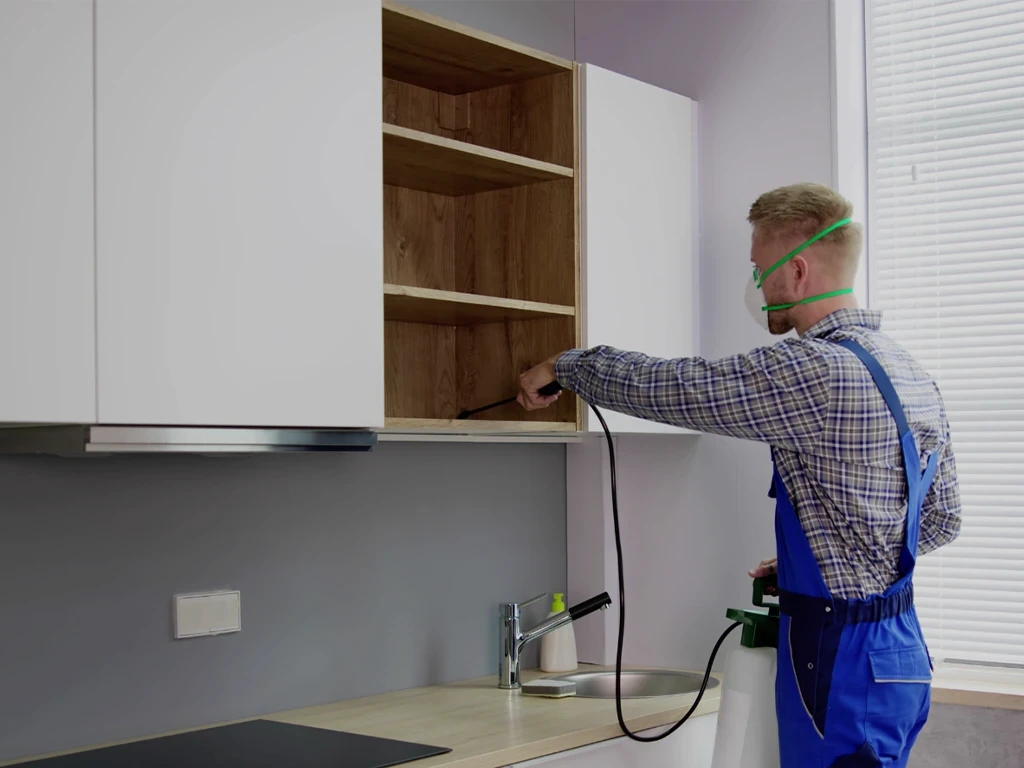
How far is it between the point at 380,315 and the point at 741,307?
3.58ft

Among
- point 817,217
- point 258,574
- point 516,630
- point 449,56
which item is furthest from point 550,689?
point 449,56

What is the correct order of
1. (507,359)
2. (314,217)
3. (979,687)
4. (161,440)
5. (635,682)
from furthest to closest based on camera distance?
1. (635,682)
2. (507,359)
3. (979,687)
4. (314,217)
5. (161,440)

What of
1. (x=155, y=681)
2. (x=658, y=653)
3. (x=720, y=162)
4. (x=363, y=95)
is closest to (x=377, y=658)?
(x=155, y=681)

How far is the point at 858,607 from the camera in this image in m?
1.91

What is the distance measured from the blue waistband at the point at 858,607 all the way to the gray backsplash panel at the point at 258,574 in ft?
3.40

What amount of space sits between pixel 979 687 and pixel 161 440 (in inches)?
70.7

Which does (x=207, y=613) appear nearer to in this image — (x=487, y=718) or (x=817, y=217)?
(x=487, y=718)

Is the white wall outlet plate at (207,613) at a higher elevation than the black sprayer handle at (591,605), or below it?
higher

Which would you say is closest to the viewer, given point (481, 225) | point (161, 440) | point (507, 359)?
point (161, 440)

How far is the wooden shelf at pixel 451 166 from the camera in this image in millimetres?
2266

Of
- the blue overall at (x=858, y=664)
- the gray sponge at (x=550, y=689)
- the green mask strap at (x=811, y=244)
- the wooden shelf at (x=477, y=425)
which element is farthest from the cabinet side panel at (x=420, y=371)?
the blue overall at (x=858, y=664)

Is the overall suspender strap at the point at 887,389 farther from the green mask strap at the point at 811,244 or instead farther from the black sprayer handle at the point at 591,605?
the black sprayer handle at the point at 591,605

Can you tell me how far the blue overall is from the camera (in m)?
1.90

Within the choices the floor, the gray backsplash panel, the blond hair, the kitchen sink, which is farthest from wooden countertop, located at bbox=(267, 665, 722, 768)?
the blond hair
